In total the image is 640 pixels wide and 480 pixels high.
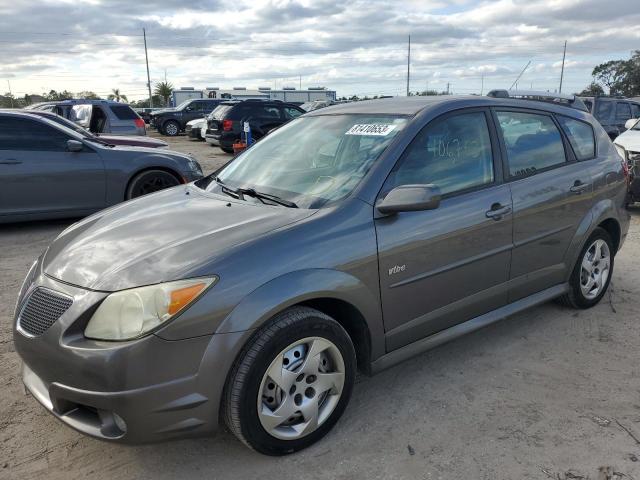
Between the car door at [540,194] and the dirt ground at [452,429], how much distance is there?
0.52 meters

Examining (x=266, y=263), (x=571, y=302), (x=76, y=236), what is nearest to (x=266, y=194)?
(x=266, y=263)

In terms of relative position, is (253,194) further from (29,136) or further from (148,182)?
(29,136)

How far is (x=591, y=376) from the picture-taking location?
11.1ft

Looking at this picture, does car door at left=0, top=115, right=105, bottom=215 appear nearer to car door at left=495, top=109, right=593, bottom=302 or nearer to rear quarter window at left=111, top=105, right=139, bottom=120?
car door at left=495, top=109, right=593, bottom=302

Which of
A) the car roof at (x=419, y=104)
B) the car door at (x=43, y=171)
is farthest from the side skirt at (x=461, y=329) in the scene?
the car door at (x=43, y=171)

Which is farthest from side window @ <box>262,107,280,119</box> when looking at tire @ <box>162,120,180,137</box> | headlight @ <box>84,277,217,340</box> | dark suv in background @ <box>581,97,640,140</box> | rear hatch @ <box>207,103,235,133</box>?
headlight @ <box>84,277,217,340</box>

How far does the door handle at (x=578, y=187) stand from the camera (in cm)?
393

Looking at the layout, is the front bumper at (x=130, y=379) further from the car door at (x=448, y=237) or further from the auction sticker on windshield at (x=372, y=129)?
the auction sticker on windshield at (x=372, y=129)

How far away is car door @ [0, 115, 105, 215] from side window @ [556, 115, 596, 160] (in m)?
5.54

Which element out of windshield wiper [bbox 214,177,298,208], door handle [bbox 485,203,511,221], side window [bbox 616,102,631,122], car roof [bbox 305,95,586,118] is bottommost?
door handle [bbox 485,203,511,221]

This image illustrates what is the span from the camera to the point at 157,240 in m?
2.67

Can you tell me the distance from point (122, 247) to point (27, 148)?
505cm

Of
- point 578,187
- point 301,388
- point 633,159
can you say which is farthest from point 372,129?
point 633,159

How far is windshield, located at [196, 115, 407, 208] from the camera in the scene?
304cm
